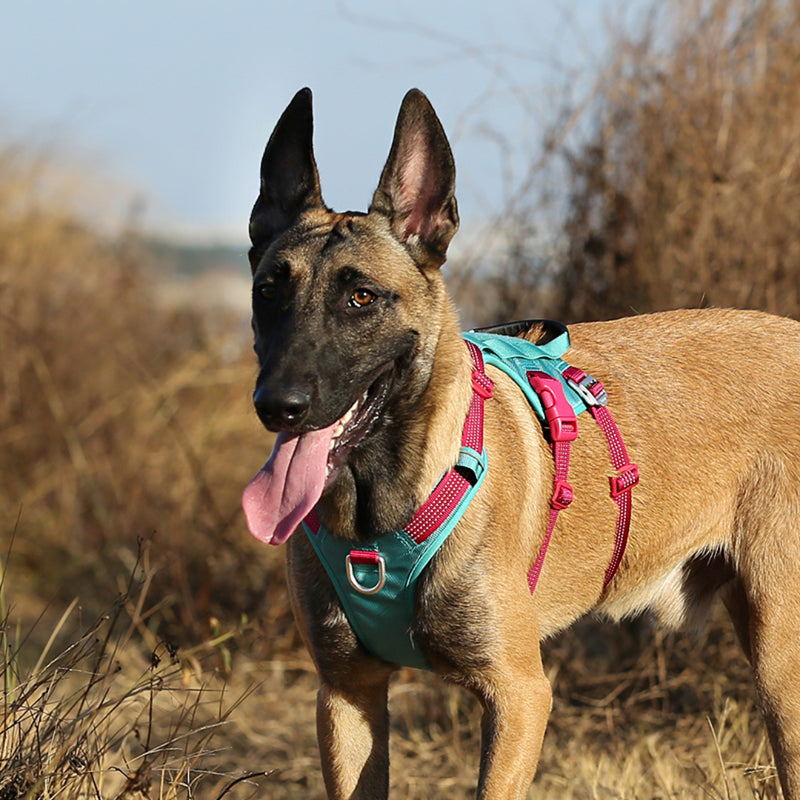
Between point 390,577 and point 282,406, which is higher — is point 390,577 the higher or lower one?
the lower one

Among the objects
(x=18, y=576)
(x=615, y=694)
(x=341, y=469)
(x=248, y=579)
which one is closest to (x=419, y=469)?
(x=341, y=469)

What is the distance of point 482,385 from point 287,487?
0.74 meters

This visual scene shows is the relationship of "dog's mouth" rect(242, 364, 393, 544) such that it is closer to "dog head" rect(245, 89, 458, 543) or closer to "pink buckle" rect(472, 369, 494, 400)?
"dog head" rect(245, 89, 458, 543)

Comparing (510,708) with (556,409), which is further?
(556,409)

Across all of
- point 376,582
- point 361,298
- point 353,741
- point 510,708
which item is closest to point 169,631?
point 353,741

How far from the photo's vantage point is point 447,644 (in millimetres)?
3092

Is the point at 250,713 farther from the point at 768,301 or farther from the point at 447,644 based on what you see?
the point at 768,301

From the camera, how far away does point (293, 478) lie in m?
2.93

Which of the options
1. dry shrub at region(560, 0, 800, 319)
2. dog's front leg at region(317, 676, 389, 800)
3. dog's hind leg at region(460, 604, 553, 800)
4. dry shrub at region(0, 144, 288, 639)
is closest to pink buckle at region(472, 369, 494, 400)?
dog's hind leg at region(460, 604, 553, 800)

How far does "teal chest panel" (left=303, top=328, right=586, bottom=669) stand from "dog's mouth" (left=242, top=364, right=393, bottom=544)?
0.25m

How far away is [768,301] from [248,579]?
10.4 feet

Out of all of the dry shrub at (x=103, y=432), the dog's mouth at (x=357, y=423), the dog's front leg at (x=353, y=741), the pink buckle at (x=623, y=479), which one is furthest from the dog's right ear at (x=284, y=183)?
the dry shrub at (x=103, y=432)

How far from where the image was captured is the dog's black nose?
2.77 m

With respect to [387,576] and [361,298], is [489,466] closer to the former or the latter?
[387,576]
